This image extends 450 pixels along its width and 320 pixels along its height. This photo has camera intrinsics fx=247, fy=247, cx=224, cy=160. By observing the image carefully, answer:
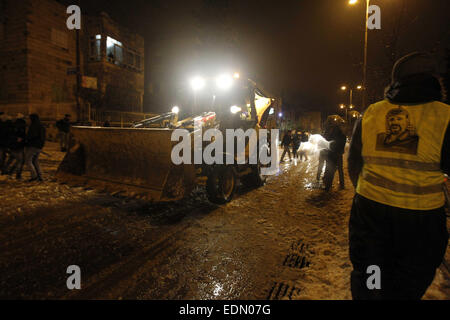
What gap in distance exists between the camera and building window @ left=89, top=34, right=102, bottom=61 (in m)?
21.0

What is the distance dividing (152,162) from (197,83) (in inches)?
116

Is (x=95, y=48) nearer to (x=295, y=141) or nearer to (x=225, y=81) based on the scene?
(x=295, y=141)

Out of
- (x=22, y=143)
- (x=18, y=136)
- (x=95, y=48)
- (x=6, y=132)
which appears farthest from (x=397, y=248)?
(x=95, y=48)

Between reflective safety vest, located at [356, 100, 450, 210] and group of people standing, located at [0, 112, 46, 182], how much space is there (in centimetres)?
831

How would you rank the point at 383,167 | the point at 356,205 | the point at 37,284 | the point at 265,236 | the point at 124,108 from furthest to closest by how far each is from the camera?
1. the point at 124,108
2. the point at 265,236
3. the point at 37,284
4. the point at 356,205
5. the point at 383,167

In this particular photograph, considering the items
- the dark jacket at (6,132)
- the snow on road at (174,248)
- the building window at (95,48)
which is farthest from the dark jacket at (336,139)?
the building window at (95,48)

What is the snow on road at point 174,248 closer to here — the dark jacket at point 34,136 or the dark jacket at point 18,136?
the dark jacket at point 34,136

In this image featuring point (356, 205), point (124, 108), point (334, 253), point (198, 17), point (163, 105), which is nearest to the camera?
point (356, 205)

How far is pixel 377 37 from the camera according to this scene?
12.4m

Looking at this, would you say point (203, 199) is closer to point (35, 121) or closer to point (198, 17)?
point (35, 121)

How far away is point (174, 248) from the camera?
11.7 ft

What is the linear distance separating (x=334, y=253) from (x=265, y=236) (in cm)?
105

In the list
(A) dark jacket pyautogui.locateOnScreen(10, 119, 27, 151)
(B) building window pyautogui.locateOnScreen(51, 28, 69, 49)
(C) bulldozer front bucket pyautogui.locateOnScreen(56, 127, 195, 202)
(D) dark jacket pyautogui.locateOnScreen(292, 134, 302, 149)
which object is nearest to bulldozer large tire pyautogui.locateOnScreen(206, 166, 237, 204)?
(C) bulldozer front bucket pyautogui.locateOnScreen(56, 127, 195, 202)

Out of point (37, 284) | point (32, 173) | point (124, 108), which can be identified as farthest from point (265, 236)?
point (124, 108)
